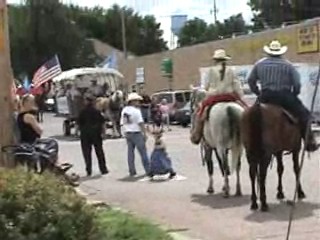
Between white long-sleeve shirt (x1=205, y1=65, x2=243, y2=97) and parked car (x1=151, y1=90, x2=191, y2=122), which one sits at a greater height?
white long-sleeve shirt (x1=205, y1=65, x2=243, y2=97)

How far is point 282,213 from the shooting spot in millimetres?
11781

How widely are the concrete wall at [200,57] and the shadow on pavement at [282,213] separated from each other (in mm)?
22855

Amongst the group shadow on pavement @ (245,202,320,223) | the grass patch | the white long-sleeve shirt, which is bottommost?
shadow on pavement @ (245,202,320,223)

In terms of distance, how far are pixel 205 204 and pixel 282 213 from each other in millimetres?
1742

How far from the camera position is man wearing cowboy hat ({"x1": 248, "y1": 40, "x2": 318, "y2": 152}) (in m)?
12.3

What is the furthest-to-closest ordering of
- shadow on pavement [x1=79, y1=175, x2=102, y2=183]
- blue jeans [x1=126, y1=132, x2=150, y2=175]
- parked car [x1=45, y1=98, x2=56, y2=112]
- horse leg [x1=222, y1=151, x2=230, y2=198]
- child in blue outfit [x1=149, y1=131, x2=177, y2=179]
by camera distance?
parked car [x1=45, y1=98, x2=56, y2=112] < blue jeans [x1=126, y1=132, x2=150, y2=175] < shadow on pavement [x1=79, y1=175, x2=102, y2=183] < child in blue outfit [x1=149, y1=131, x2=177, y2=179] < horse leg [x1=222, y1=151, x2=230, y2=198]

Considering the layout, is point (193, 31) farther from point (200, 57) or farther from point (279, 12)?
point (200, 57)

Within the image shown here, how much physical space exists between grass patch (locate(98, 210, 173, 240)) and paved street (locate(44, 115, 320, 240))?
52 centimetres

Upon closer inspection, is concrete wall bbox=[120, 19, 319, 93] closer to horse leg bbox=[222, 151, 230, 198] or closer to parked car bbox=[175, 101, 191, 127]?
parked car bbox=[175, 101, 191, 127]

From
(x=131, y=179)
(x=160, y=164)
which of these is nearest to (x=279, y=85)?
(x=160, y=164)

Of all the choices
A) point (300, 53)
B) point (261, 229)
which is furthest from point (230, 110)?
point (300, 53)

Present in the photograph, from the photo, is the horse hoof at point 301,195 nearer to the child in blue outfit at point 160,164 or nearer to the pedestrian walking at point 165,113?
the child in blue outfit at point 160,164

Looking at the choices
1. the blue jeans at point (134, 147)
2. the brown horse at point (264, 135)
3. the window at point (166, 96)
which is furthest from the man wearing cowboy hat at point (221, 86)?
the window at point (166, 96)

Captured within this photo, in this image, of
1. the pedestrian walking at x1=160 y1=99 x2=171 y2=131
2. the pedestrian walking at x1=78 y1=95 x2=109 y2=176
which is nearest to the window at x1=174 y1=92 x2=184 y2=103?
the pedestrian walking at x1=160 y1=99 x2=171 y2=131
